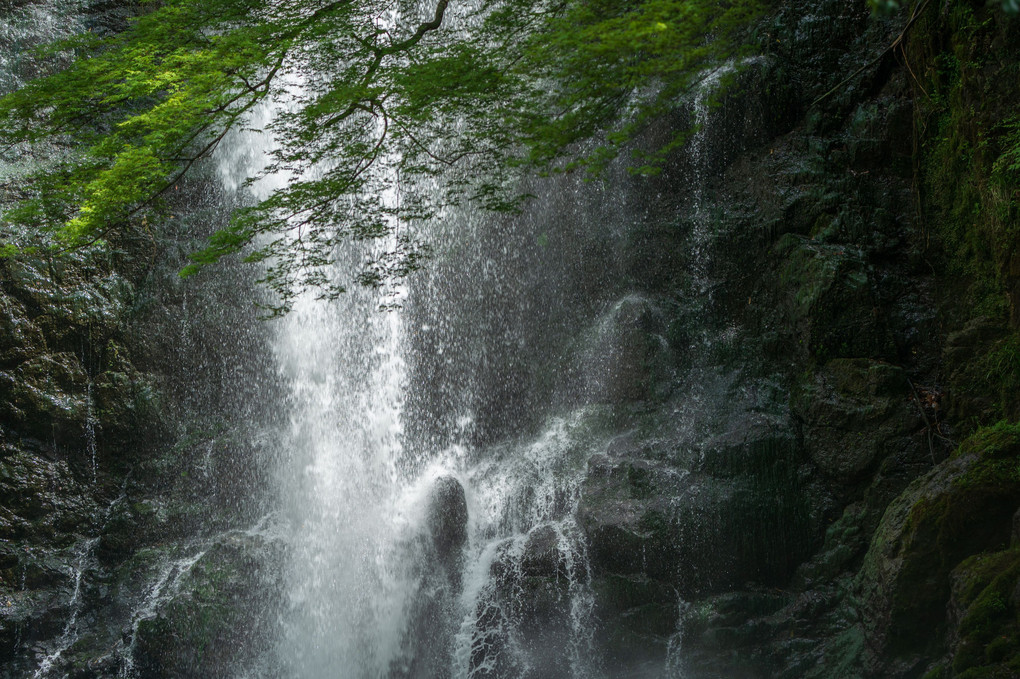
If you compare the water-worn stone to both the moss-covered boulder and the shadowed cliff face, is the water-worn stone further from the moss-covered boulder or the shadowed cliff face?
the moss-covered boulder

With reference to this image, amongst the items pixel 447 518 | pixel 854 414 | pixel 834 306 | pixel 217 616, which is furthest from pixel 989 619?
pixel 217 616

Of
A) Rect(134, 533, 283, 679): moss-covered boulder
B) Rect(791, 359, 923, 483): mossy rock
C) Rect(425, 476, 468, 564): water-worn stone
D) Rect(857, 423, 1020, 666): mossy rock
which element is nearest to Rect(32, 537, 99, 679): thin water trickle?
Rect(134, 533, 283, 679): moss-covered boulder

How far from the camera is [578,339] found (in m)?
10.2

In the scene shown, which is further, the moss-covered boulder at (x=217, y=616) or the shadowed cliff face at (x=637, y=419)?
the moss-covered boulder at (x=217, y=616)

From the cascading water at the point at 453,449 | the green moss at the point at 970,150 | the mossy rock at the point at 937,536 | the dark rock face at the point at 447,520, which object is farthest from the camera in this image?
the dark rock face at the point at 447,520

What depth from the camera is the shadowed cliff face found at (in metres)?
6.88

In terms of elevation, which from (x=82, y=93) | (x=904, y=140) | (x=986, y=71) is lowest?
(x=904, y=140)

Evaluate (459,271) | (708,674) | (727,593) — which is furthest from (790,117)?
(708,674)

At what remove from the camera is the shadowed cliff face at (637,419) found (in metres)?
6.88

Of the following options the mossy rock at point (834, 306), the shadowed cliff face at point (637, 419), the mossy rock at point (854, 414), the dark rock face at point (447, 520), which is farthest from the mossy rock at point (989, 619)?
the dark rock face at point (447, 520)

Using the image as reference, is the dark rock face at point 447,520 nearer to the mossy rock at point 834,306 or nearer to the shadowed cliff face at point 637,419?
the shadowed cliff face at point 637,419

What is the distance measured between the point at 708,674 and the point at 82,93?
7.55m

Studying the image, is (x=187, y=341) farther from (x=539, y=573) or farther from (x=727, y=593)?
(x=727, y=593)

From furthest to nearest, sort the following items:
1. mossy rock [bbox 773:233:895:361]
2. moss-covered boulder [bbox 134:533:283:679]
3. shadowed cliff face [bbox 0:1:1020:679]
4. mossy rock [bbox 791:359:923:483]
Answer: moss-covered boulder [bbox 134:533:283:679], mossy rock [bbox 773:233:895:361], mossy rock [bbox 791:359:923:483], shadowed cliff face [bbox 0:1:1020:679]
